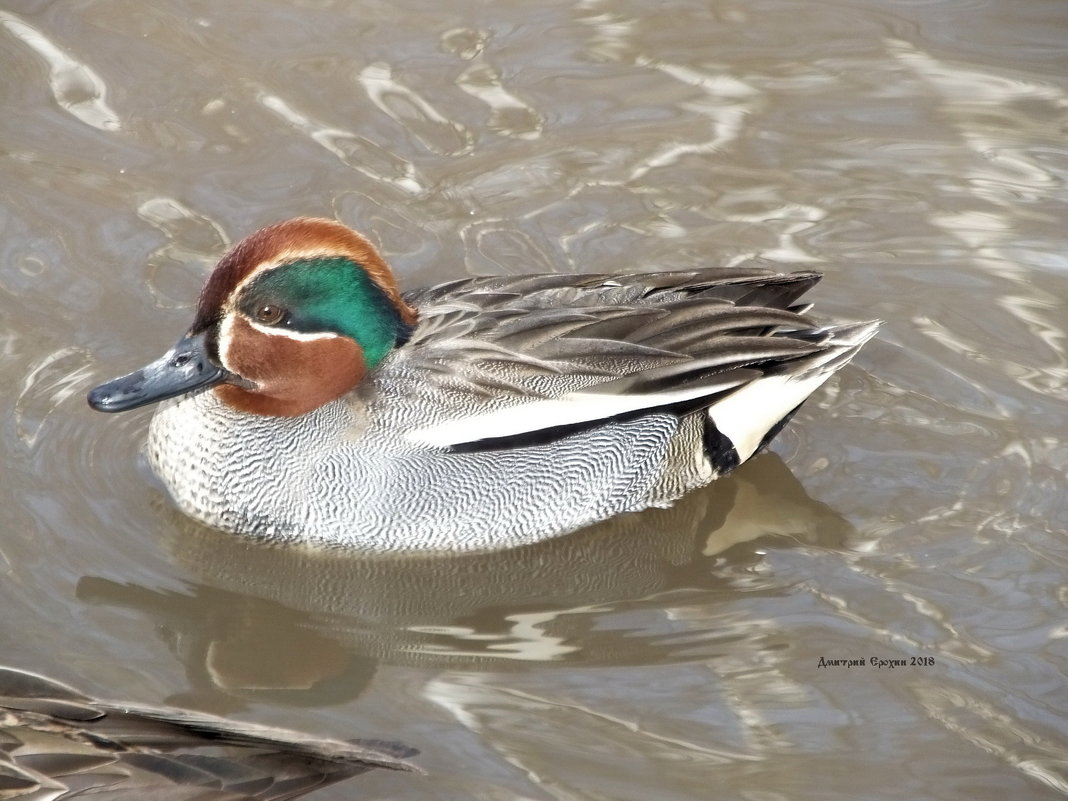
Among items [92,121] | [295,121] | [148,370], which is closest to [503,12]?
[295,121]

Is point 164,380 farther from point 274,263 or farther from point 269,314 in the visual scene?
point 274,263

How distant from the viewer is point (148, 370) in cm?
532

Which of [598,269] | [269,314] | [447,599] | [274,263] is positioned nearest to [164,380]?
[269,314]

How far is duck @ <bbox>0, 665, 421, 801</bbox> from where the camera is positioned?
134 inches

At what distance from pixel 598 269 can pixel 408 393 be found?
5.82 feet

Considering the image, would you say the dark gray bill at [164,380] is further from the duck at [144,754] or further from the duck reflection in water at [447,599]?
the duck at [144,754]

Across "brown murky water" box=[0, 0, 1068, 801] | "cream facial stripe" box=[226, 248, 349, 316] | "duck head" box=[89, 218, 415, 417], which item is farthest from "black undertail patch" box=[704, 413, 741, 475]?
"cream facial stripe" box=[226, 248, 349, 316]

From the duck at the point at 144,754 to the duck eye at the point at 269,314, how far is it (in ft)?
6.21

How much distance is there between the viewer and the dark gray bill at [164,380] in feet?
17.3

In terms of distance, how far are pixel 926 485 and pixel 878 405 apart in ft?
1.58

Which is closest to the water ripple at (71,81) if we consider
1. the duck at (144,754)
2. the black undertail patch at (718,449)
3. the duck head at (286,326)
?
the duck head at (286,326)

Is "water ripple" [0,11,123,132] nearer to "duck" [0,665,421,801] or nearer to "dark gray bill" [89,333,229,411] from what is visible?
"dark gray bill" [89,333,229,411]

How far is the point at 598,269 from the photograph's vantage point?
6.94 metres

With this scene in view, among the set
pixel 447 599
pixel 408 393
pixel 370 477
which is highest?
pixel 408 393
